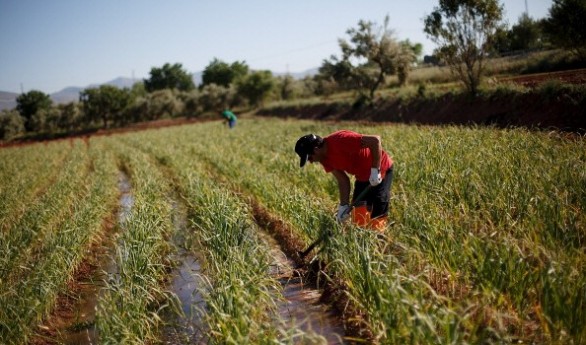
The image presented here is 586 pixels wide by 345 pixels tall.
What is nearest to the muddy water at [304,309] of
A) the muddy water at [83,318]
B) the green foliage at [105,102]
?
the muddy water at [83,318]

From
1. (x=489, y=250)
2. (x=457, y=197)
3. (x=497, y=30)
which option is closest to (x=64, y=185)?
(x=457, y=197)

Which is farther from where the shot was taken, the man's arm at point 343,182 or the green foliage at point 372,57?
the green foliage at point 372,57

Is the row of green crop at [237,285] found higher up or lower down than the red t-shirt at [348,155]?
lower down

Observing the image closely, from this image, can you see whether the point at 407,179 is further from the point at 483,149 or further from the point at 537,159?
the point at 537,159

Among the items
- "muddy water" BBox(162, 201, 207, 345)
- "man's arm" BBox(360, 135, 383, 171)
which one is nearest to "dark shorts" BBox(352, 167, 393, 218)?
"man's arm" BBox(360, 135, 383, 171)

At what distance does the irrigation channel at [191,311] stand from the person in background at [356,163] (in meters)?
1.02

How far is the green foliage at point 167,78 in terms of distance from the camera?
91.4 m

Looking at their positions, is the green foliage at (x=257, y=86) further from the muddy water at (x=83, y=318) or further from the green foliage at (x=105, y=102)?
the muddy water at (x=83, y=318)

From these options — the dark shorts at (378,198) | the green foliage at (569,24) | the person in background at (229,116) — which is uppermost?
the green foliage at (569,24)

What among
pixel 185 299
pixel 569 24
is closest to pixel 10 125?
pixel 185 299

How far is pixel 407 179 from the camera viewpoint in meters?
6.12

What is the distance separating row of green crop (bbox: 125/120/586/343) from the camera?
101 inches

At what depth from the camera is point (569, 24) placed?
13.9m

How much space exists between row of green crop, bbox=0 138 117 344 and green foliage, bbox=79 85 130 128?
44930 mm
